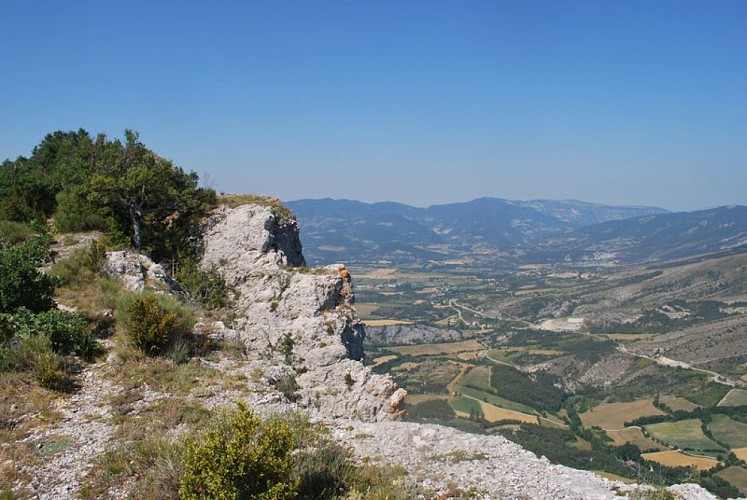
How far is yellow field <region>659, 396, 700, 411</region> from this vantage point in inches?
3403

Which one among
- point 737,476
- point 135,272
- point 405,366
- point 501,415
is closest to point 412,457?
point 135,272

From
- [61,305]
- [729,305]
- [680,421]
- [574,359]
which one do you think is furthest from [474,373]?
[61,305]

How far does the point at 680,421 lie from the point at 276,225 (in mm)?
90818

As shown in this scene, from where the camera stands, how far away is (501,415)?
84.5 m

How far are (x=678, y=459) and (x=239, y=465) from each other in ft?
261

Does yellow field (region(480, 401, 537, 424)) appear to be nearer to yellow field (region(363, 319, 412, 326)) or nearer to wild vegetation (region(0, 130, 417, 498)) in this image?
yellow field (region(363, 319, 412, 326))

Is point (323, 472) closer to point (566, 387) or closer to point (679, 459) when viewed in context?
point (679, 459)

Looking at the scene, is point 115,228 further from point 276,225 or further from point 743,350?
point 743,350

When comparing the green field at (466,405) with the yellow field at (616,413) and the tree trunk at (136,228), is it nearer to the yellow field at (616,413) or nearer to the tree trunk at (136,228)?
the yellow field at (616,413)

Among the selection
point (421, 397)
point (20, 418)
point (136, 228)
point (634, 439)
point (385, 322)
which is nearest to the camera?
point (20, 418)

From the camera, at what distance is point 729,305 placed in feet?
448

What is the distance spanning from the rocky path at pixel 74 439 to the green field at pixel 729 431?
90.9 m

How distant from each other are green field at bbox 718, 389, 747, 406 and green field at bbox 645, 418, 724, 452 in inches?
363

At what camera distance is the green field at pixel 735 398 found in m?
84.8
